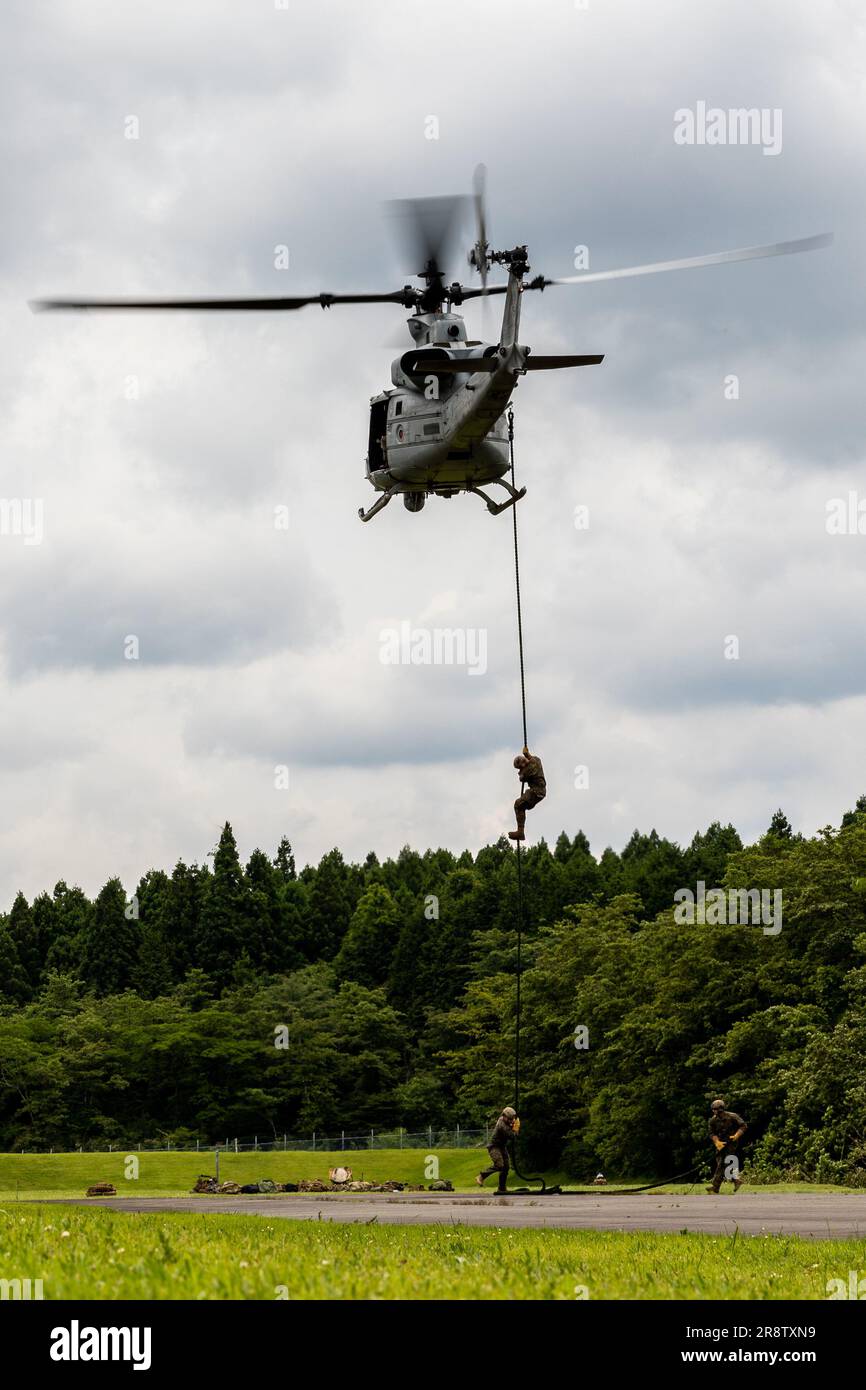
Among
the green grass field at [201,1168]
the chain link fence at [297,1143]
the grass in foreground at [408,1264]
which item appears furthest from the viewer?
the chain link fence at [297,1143]

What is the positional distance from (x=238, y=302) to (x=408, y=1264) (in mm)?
18475

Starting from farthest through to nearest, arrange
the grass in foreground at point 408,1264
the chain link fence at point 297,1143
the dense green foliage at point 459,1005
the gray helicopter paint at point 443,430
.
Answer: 1. the chain link fence at point 297,1143
2. the dense green foliage at point 459,1005
3. the gray helicopter paint at point 443,430
4. the grass in foreground at point 408,1264

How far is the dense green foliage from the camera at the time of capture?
53.0 m

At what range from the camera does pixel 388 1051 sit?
105m

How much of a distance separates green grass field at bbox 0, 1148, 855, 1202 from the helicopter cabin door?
38024 millimetres

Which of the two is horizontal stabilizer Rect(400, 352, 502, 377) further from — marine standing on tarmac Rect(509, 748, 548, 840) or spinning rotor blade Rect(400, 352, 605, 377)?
marine standing on tarmac Rect(509, 748, 548, 840)

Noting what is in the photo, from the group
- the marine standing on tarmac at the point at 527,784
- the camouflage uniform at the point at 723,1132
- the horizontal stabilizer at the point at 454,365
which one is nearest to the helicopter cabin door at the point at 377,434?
the horizontal stabilizer at the point at 454,365

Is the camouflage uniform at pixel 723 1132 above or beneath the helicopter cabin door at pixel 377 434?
beneath

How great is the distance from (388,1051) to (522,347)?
8689 centimetres

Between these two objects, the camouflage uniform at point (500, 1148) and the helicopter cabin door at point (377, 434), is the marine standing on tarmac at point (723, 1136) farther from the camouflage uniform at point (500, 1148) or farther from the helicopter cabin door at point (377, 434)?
the helicopter cabin door at point (377, 434)

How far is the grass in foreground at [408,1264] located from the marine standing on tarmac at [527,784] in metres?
7.23

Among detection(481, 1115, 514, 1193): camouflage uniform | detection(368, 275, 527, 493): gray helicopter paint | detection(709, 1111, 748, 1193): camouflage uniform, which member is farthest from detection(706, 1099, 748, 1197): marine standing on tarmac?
detection(368, 275, 527, 493): gray helicopter paint

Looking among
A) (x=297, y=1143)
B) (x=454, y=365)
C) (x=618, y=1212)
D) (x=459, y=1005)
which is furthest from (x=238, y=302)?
(x=459, y=1005)

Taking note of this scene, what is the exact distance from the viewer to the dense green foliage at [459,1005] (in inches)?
2088
